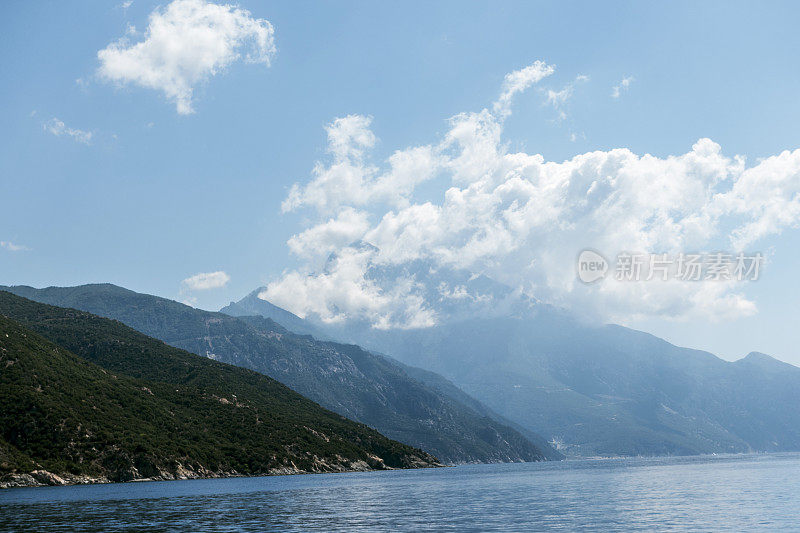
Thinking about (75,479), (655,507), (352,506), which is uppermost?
(655,507)

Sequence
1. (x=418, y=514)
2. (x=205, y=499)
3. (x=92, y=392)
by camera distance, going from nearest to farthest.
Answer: (x=418, y=514) → (x=205, y=499) → (x=92, y=392)

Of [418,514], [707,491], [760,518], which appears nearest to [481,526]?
[418,514]

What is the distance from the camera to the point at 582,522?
7138 cm

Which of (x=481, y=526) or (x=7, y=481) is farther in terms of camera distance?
(x=7, y=481)

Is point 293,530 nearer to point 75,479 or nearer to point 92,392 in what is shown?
point 75,479

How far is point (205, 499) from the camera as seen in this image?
114m

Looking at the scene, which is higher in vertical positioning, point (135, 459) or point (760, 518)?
point (760, 518)

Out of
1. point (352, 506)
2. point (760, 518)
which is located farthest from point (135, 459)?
point (760, 518)

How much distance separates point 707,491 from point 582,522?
60772 mm

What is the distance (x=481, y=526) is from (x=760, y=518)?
32.7 meters

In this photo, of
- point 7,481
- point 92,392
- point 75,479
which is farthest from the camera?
point 92,392

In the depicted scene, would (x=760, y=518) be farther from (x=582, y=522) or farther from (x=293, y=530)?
(x=293, y=530)

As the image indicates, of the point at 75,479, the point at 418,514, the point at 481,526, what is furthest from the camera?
the point at 75,479

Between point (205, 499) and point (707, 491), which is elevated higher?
point (707, 491)
